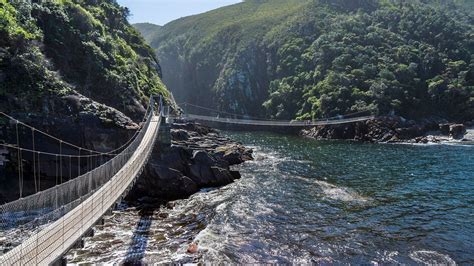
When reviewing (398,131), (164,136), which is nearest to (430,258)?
(164,136)

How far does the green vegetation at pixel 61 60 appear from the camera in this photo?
28.6m

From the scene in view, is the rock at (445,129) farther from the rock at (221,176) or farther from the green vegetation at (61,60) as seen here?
the green vegetation at (61,60)

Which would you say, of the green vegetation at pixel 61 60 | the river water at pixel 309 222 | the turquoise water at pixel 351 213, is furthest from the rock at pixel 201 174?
the green vegetation at pixel 61 60

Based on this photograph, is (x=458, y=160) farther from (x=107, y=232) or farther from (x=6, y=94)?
(x=6, y=94)

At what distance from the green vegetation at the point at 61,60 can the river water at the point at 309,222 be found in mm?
13123

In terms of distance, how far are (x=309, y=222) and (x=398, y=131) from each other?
4396 cm

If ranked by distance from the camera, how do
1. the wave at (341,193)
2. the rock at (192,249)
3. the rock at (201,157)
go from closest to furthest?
the rock at (192,249) < the wave at (341,193) < the rock at (201,157)

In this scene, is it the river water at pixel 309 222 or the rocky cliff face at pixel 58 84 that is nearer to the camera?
the river water at pixel 309 222

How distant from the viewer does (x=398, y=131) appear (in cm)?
5869

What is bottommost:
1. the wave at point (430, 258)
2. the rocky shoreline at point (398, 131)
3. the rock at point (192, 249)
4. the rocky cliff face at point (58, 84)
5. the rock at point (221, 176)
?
the wave at point (430, 258)

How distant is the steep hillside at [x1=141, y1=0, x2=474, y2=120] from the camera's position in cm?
6750

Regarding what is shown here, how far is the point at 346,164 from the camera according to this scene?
3791cm

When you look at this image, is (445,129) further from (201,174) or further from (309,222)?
(309,222)

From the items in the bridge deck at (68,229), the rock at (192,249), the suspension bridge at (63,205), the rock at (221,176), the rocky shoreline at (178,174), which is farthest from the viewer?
the rock at (221,176)
